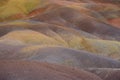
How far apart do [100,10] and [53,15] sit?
3446 mm

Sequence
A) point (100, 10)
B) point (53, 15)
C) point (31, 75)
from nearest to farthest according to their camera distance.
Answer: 1. point (31, 75)
2. point (53, 15)
3. point (100, 10)

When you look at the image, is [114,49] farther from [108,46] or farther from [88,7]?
[88,7]

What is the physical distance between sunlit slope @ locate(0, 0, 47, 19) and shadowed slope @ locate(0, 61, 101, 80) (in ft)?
39.4

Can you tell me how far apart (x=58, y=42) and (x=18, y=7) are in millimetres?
8083

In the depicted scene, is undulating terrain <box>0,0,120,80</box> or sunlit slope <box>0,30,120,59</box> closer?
undulating terrain <box>0,0,120,80</box>

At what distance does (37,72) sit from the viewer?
15.7 feet

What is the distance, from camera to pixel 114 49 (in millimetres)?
10719

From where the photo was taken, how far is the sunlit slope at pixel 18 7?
57.0ft

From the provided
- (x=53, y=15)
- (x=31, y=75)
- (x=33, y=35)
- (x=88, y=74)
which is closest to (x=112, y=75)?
(x=88, y=74)

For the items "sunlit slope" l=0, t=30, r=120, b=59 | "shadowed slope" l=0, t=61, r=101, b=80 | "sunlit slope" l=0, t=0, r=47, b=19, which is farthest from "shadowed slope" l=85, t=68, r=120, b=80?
"sunlit slope" l=0, t=0, r=47, b=19

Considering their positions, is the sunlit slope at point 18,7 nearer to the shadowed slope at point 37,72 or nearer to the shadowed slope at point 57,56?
the shadowed slope at point 57,56

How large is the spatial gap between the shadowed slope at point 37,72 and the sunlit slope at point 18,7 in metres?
12.0

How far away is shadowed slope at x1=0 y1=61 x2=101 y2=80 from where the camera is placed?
4.59m

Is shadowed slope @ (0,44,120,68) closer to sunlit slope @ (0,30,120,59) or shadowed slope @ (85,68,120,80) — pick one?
shadowed slope @ (85,68,120,80)
